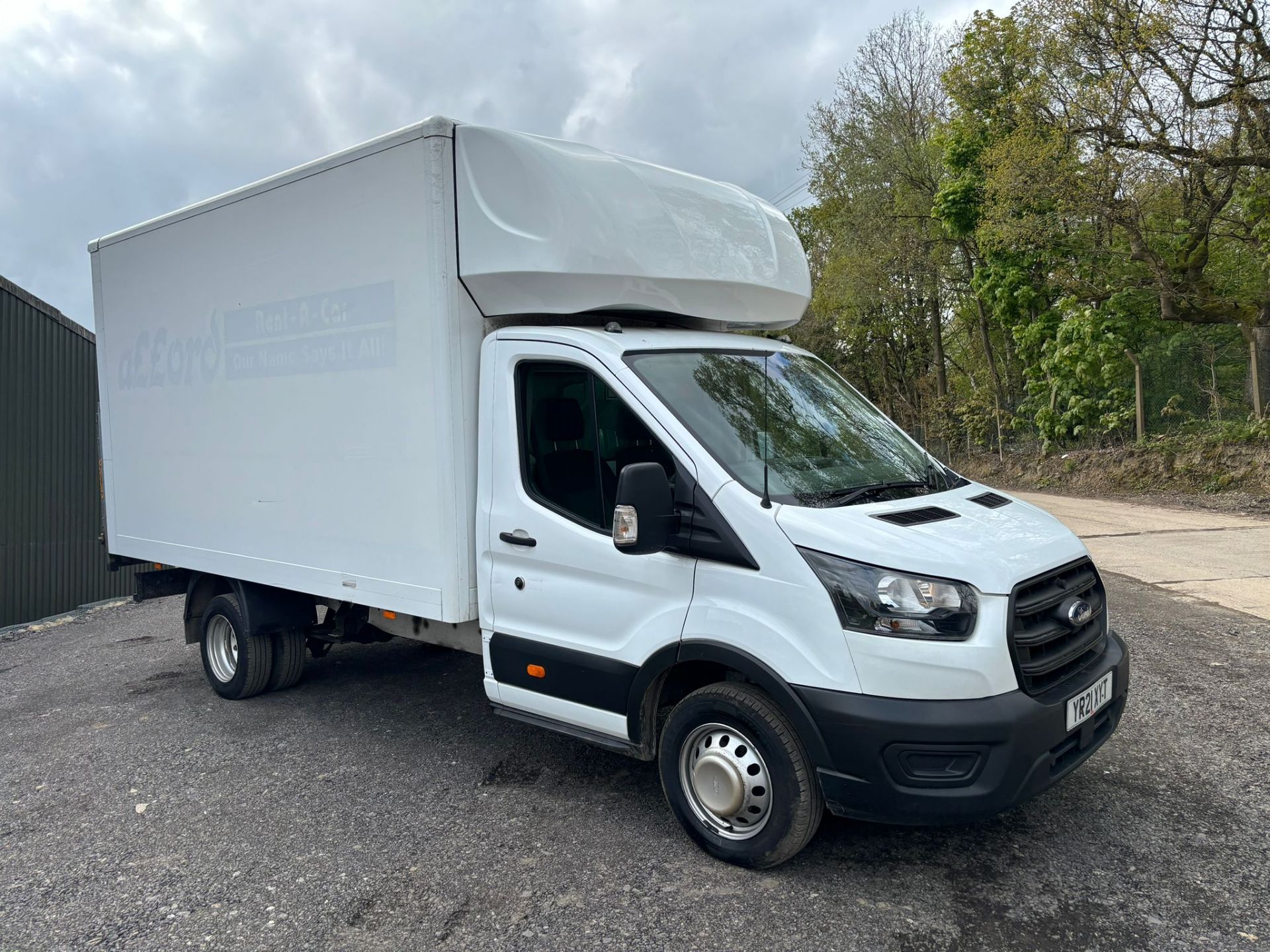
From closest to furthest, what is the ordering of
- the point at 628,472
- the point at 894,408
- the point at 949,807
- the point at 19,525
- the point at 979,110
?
the point at 949,807 → the point at 628,472 → the point at 19,525 → the point at 979,110 → the point at 894,408

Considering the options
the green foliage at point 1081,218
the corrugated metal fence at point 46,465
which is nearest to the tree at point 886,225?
the green foliage at point 1081,218

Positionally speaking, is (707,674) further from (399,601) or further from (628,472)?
(399,601)

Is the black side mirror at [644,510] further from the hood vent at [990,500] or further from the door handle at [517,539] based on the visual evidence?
the hood vent at [990,500]

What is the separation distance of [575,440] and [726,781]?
62.4 inches

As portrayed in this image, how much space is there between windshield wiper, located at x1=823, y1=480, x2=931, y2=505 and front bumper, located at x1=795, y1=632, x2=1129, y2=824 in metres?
0.77

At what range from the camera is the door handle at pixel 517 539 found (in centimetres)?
419

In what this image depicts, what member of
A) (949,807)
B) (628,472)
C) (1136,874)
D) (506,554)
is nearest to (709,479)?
(628,472)

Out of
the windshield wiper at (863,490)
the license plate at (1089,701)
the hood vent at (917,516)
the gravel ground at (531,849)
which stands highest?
the windshield wiper at (863,490)

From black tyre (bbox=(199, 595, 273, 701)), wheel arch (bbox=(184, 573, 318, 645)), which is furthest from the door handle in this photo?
black tyre (bbox=(199, 595, 273, 701))

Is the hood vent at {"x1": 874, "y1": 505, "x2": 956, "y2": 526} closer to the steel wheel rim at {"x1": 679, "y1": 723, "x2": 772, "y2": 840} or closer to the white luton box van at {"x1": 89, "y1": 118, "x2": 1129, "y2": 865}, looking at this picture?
the white luton box van at {"x1": 89, "y1": 118, "x2": 1129, "y2": 865}

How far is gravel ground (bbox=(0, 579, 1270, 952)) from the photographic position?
3338 mm

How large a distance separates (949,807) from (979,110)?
1912cm

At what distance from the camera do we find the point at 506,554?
4.32 metres

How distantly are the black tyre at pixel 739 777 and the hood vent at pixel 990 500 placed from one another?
133 cm
